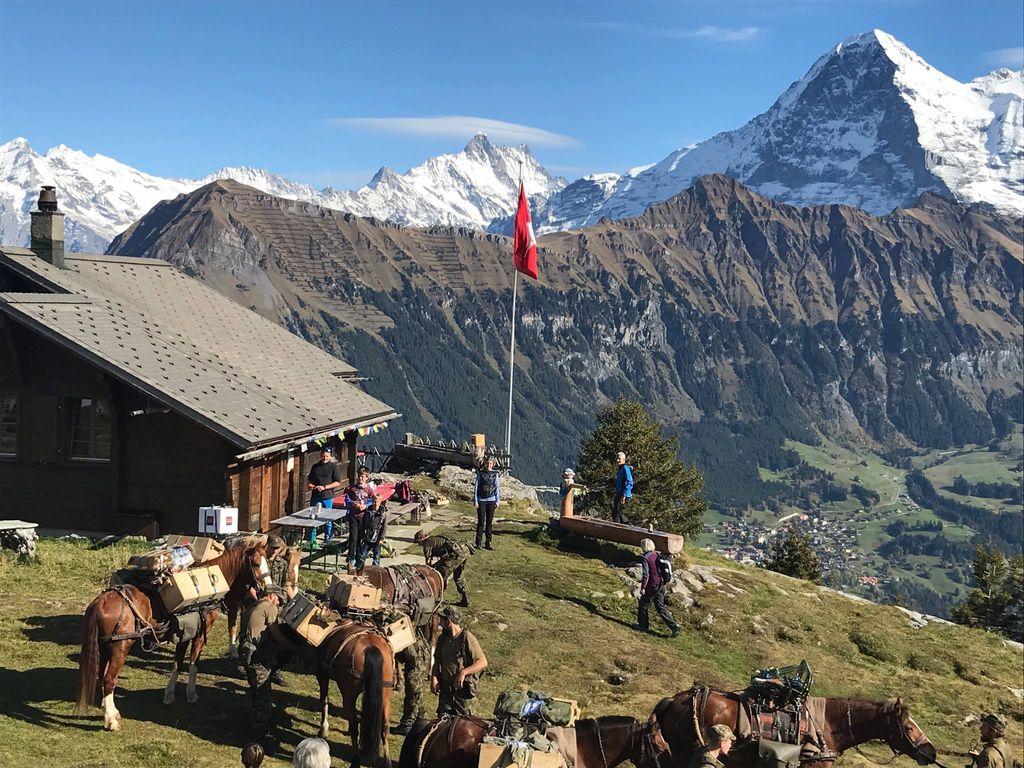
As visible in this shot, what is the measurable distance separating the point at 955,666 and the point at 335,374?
2610 cm

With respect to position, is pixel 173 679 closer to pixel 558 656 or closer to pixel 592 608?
pixel 558 656

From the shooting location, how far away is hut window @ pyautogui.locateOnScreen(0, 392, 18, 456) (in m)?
30.1

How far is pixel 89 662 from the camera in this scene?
15.4m

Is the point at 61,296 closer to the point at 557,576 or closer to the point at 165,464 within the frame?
the point at 165,464

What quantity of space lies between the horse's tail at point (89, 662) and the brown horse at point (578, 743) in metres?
5.53

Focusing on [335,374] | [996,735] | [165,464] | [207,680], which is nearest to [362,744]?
[207,680]

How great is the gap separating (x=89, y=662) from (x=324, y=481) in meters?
18.0

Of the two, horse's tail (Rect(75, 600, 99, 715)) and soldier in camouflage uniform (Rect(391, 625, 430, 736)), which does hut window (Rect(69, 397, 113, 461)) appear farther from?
soldier in camouflage uniform (Rect(391, 625, 430, 736))

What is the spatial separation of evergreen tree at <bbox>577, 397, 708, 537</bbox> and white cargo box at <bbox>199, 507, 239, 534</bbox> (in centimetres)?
3274

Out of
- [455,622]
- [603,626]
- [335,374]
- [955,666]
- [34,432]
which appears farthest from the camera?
[335,374]

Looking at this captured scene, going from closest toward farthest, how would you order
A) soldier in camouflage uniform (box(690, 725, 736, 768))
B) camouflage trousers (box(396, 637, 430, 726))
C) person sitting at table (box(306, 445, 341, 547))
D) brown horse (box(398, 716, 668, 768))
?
soldier in camouflage uniform (box(690, 725, 736, 768))
brown horse (box(398, 716, 668, 768))
camouflage trousers (box(396, 637, 430, 726))
person sitting at table (box(306, 445, 341, 547))

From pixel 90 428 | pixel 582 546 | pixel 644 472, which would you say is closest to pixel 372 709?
pixel 90 428

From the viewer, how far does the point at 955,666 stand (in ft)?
91.7

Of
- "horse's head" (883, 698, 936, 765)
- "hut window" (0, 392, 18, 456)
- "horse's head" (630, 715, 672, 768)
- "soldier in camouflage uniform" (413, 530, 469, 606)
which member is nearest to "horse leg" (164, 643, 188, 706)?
"soldier in camouflage uniform" (413, 530, 469, 606)
